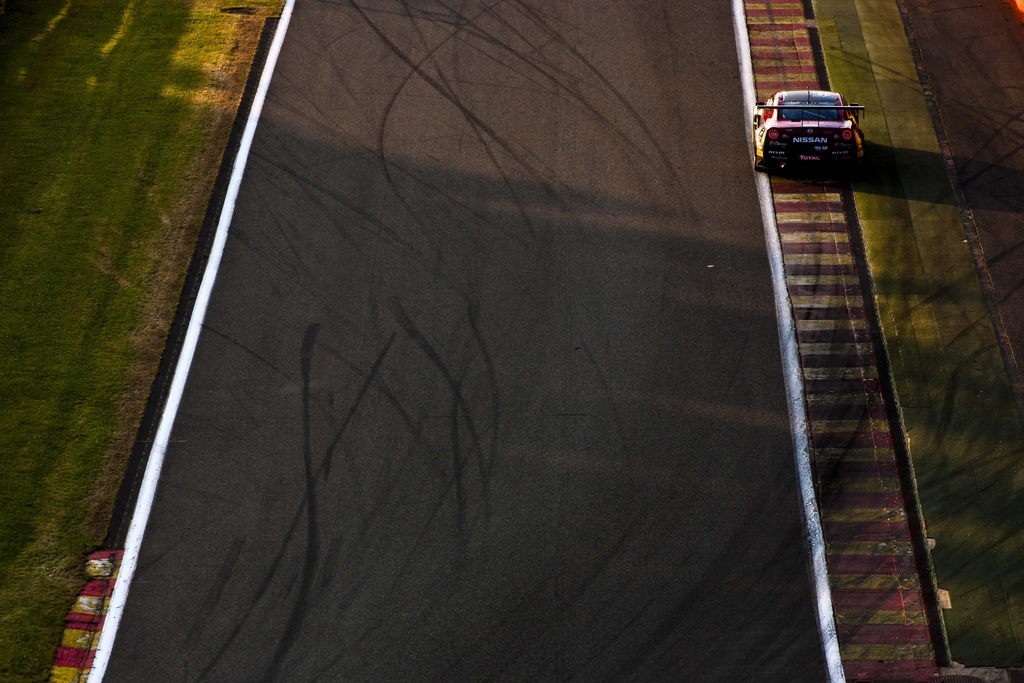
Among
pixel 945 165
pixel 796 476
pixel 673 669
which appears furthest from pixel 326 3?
pixel 673 669

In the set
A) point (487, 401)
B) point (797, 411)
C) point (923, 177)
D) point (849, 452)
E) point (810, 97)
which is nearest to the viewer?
point (849, 452)

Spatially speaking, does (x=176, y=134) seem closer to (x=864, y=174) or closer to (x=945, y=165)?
(x=864, y=174)

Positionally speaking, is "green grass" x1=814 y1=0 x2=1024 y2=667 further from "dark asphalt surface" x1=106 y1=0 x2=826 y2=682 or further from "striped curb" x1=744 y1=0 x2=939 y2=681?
"dark asphalt surface" x1=106 y1=0 x2=826 y2=682

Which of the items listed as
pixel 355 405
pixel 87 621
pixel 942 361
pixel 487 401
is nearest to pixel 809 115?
pixel 942 361

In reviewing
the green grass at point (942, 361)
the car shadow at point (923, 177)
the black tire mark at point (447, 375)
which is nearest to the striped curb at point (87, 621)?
the black tire mark at point (447, 375)

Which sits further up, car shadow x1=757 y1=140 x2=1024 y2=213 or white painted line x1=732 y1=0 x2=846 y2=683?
car shadow x1=757 y1=140 x2=1024 y2=213

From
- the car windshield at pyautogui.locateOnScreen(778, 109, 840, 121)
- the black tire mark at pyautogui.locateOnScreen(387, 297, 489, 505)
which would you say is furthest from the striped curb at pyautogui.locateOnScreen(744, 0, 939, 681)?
the black tire mark at pyautogui.locateOnScreen(387, 297, 489, 505)

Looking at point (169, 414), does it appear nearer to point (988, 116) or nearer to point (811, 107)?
point (811, 107)
